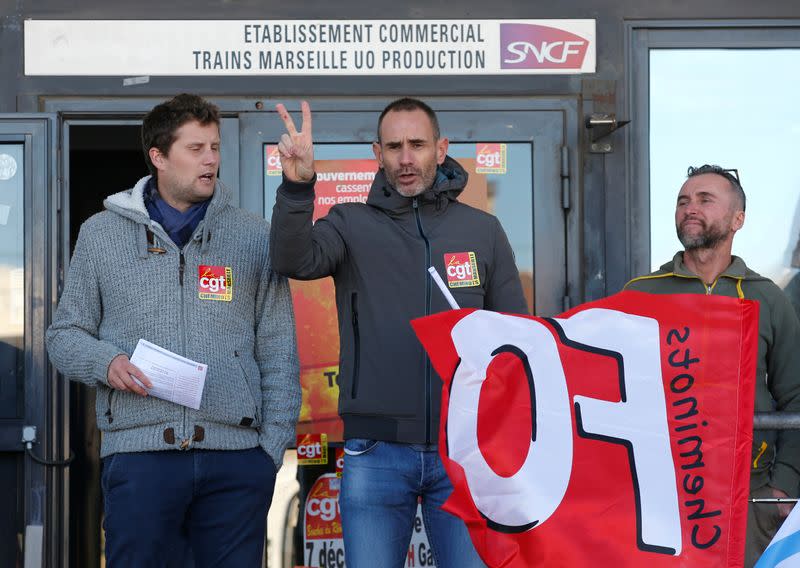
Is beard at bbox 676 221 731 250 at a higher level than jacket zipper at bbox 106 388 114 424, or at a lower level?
higher

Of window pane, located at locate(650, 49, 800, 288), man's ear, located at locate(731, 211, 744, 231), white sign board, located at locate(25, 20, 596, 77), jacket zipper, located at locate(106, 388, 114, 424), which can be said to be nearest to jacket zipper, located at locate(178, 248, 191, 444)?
jacket zipper, located at locate(106, 388, 114, 424)

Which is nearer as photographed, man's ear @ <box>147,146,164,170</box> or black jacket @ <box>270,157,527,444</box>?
black jacket @ <box>270,157,527,444</box>

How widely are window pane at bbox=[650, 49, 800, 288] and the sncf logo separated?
387mm

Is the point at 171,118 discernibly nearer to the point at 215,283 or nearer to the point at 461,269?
the point at 215,283

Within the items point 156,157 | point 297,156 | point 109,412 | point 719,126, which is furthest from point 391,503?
point 719,126

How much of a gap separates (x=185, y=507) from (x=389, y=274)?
988 millimetres

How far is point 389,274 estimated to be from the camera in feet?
12.3

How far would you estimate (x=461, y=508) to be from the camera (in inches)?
131

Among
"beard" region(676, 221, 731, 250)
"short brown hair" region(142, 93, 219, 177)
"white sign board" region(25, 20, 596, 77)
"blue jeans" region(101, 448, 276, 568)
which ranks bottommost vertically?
"blue jeans" region(101, 448, 276, 568)

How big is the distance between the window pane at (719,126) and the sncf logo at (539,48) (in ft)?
1.27

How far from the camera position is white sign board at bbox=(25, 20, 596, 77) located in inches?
213

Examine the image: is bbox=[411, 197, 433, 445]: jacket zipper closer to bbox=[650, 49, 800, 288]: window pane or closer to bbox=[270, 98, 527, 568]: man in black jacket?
bbox=[270, 98, 527, 568]: man in black jacket

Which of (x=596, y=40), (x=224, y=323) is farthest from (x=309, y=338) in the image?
(x=596, y=40)

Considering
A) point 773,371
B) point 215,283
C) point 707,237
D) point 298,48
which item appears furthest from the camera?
point 298,48
